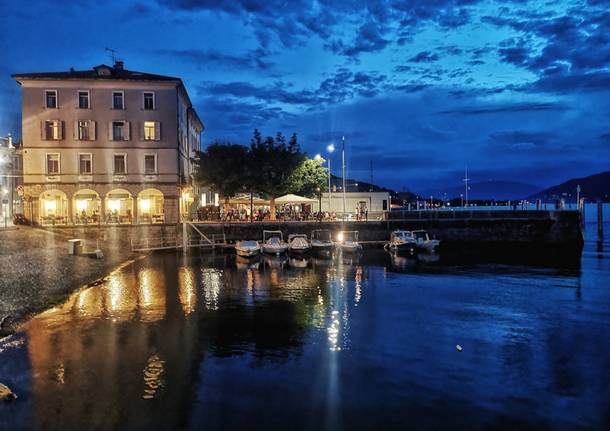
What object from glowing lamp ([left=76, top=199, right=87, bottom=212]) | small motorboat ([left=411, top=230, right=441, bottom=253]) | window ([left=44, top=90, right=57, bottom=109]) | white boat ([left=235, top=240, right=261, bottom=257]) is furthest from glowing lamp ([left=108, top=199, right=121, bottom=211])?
small motorboat ([left=411, top=230, right=441, bottom=253])

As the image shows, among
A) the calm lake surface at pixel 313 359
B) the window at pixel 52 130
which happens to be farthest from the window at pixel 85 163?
the calm lake surface at pixel 313 359

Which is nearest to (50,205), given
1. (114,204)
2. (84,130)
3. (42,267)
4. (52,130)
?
(114,204)

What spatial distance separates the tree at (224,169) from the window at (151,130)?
7248 mm

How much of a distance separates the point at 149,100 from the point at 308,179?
21.3 metres

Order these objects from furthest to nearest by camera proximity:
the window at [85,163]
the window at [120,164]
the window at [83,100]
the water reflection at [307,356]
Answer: the window at [120,164]
the window at [85,163]
the window at [83,100]
the water reflection at [307,356]

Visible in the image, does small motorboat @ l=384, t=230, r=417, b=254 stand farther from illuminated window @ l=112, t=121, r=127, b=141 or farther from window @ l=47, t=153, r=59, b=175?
window @ l=47, t=153, r=59, b=175

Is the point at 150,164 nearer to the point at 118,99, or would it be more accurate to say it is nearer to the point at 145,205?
the point at 145,205

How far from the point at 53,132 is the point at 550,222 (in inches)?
2310

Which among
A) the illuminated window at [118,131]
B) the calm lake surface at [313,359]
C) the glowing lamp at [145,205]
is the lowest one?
the calm lake surface at [313,359]

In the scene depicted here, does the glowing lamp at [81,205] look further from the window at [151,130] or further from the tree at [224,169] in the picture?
the tree at [224,169]

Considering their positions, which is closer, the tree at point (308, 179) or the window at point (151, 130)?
the window at point (151, 130)

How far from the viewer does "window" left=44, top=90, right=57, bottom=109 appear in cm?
5556

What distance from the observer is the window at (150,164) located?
187 feet

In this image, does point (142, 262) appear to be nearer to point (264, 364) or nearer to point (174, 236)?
point (174, 236)
